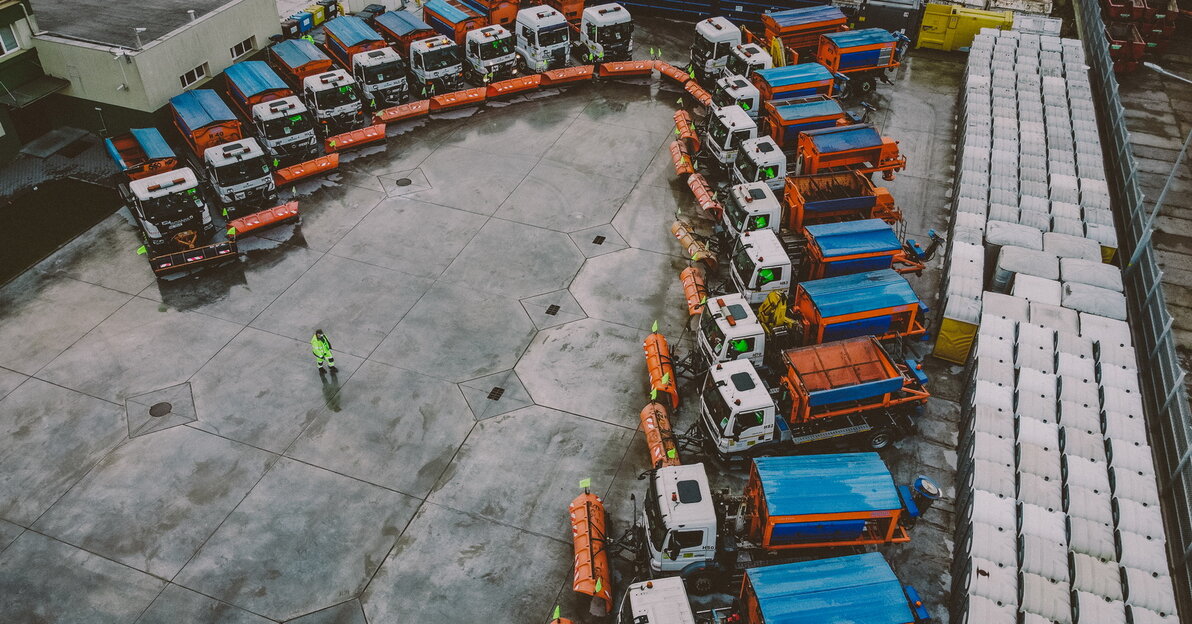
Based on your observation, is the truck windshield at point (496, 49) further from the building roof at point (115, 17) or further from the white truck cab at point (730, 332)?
the white truck cab at point (730, 332)

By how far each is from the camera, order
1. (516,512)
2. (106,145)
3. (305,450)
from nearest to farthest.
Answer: (516,512) → (305,450) → (106,145)

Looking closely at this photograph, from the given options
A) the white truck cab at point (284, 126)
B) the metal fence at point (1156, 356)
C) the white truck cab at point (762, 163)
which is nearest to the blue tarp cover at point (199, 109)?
the white truck cab at point (284, 126)

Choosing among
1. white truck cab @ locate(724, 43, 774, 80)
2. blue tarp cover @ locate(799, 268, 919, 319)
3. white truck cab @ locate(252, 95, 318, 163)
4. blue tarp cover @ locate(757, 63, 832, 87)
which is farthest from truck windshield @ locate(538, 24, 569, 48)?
blue tarp cover @ locate(799, 268, 919, 319)

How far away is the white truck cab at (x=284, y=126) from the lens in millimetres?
32344

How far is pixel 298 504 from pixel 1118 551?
61.6 feet

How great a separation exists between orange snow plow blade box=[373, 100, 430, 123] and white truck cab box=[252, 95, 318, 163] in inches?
131

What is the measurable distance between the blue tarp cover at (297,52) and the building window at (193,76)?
3.24 m

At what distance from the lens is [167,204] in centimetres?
2745

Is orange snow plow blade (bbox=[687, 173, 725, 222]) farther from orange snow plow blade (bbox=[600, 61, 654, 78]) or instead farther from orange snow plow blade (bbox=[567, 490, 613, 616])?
orange snow plow blade (bbox=[567, 490, 613, 616])

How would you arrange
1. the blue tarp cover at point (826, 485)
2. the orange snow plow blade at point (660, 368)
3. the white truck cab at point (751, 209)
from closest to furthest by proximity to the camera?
the blue tarp cover at point (826, 485)
the orange snow plow blade at point (660, 368)
the white truck cab at point (751, 209)

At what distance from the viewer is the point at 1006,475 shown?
18.5 m

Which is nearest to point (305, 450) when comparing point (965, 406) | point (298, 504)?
point (298, 504)

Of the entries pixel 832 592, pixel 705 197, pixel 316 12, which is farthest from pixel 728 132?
pixel 316 12

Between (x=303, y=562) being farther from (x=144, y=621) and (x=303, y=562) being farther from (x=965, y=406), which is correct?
(x=965, y=406)
